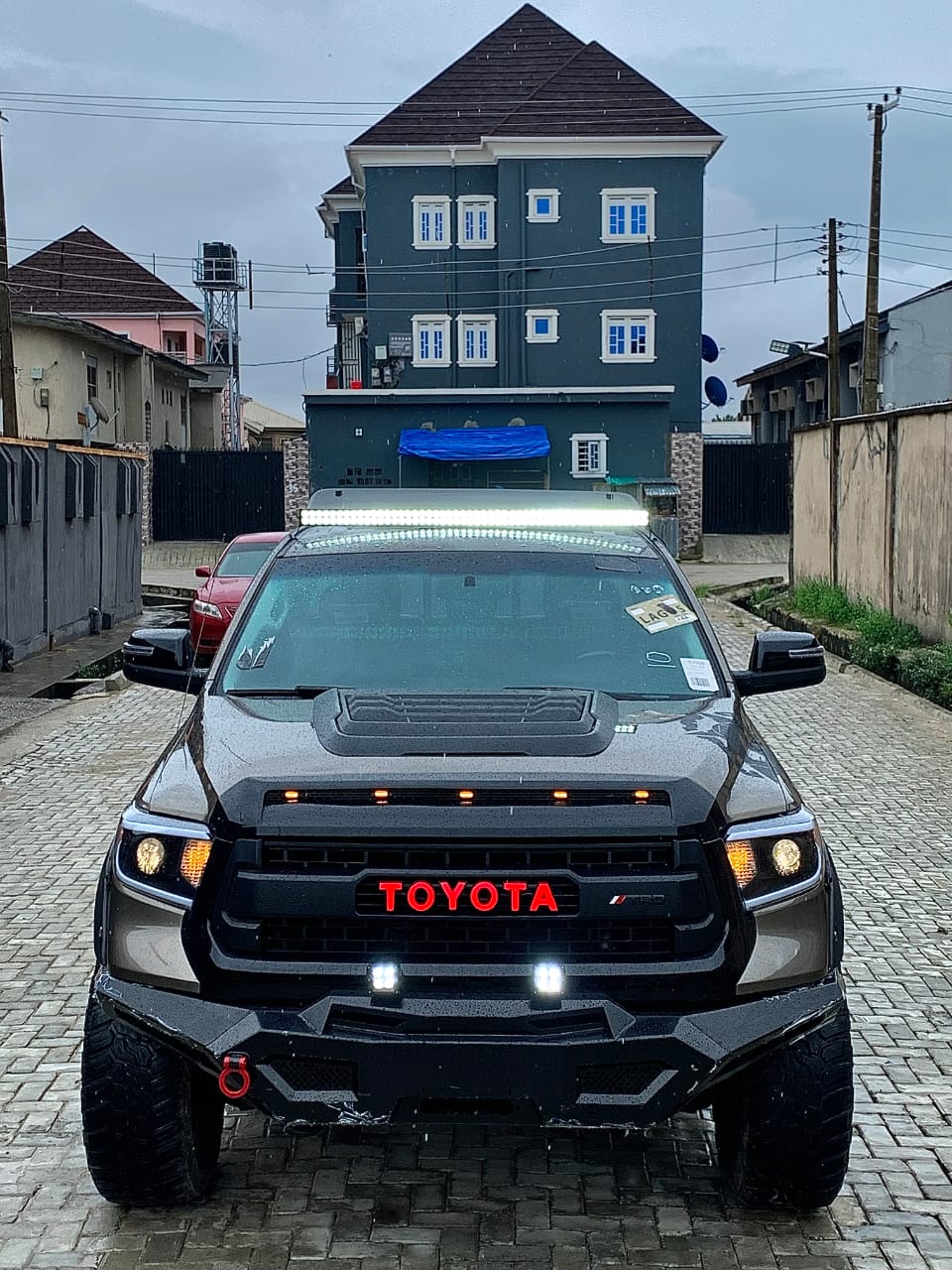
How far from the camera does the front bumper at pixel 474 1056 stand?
145 inches

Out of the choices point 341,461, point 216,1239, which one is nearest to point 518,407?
point 341,461

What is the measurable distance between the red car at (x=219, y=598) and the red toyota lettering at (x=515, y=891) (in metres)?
12.2

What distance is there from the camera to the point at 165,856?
3918mm

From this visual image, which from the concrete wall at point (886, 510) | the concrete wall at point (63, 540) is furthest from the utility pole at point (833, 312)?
the concrete wall at point (63, 540)

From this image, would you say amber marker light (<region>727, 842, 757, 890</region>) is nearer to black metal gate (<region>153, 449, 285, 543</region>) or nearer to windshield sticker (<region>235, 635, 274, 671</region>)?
windshield sticker (<region>235, 635, 274, 671</region>)

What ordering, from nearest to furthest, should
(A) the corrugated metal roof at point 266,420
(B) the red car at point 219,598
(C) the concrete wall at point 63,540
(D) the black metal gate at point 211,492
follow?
(B) the red car at point 219,598, (C) the concrete wall at point 63,540, (D) the black metal gate at point 211,492, (A) the corrugated metal roof at point 266,420

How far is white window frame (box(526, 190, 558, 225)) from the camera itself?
49.2 metres

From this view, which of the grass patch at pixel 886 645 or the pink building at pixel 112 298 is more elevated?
the pink building at pixel 112 298

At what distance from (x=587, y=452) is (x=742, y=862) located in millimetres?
41566

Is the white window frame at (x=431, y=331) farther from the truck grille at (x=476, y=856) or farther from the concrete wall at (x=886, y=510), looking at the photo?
the truck grille at (x=476, y=856)

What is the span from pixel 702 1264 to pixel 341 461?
4214 cm

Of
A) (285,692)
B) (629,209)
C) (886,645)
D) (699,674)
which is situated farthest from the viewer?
(629,209)

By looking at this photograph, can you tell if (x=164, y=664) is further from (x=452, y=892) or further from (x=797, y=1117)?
(x=797, y=1117)

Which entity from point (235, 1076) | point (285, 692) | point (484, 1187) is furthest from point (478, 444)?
point (235, 1076)
